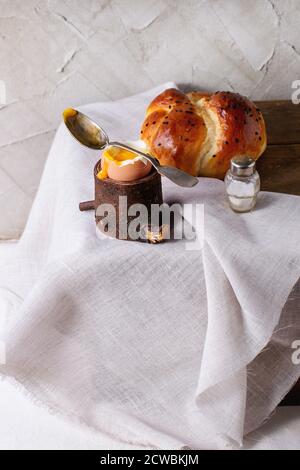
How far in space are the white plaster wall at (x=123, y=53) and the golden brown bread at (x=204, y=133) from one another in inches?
11.6

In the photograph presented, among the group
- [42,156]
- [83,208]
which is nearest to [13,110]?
[42,156]

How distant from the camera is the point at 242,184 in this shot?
98cm

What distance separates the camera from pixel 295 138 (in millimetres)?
1236

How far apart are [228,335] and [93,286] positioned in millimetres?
201

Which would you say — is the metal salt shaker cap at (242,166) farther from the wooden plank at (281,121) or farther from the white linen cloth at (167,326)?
the wooden plank at (281,121)

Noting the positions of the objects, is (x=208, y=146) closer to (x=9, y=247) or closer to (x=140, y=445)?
(x=140, y=445)

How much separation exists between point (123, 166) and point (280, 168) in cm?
32

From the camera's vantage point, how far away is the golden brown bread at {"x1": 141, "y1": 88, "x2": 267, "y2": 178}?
3.37 feet

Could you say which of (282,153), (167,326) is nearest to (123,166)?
(167,326)

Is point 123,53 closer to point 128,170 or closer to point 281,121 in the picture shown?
point 281,121

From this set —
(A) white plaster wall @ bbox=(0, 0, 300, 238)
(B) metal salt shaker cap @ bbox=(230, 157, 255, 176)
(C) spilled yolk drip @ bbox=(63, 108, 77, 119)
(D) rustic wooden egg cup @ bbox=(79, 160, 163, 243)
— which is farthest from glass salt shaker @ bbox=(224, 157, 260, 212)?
(A) white plaster wall @ bbox=(0, 0, 300, 238)

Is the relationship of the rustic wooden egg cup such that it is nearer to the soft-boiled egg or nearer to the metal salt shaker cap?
the soft-boiled egg

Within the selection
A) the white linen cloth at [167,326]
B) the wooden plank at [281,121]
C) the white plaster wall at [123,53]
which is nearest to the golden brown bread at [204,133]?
the white linen cloth at [167,326]

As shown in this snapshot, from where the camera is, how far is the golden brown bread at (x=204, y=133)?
1.03 metres
